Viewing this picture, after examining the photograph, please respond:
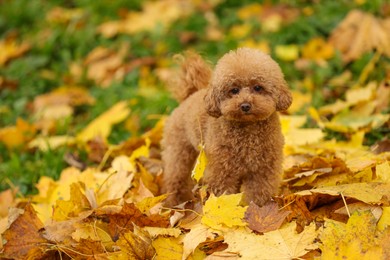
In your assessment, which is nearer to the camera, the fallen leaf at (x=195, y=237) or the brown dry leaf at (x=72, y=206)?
the fallen leaf at (x=195, y=237)

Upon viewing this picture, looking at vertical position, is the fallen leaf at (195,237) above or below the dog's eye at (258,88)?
below

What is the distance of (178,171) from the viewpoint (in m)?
3.32

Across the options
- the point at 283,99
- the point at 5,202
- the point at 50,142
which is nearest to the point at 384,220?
the point at 283,99

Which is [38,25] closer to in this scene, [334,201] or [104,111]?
[104,111]

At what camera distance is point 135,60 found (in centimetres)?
615

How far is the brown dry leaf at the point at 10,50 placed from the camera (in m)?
6.46

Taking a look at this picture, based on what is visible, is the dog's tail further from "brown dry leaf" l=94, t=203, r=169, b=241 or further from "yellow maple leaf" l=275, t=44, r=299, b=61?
"yellow maple leaf" l=275, t=44, r=299, b=61

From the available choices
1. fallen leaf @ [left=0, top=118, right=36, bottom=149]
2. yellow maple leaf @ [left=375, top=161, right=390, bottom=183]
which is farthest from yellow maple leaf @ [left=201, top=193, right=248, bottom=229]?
fallen leaf @ [left=0, top=118, right=36, bottom=149]

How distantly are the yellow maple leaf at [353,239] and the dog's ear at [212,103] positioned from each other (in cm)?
73

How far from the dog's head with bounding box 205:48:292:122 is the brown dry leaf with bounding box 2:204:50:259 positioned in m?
1.07

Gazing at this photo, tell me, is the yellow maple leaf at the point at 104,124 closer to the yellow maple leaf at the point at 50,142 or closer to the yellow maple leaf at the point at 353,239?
the yellow maple leaf at the point at 50,142

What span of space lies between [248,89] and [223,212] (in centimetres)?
58

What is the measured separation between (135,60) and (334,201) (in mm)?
3696

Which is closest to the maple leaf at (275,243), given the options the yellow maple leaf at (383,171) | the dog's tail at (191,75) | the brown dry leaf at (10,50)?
the yellow maple leaf at (383,171)
